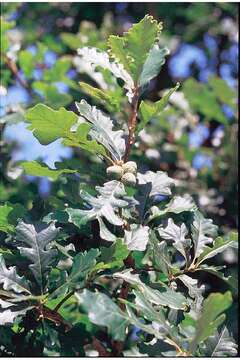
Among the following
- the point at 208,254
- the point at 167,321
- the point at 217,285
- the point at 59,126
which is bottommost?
the point at 217,285

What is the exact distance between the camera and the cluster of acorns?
146 cm

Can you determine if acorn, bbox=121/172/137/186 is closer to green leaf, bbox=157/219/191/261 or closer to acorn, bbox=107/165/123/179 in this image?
acorn, bbox=107/165/123/179

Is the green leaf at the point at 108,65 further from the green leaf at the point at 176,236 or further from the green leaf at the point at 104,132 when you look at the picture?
the green leaf at the point at 176,236

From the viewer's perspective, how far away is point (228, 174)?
2852mm

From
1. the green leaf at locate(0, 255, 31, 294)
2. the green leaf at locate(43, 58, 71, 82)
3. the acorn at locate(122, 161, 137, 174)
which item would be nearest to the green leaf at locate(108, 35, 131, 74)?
the acorn at locate(122, 161, 137, 174)

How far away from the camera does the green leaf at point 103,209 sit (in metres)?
1.31

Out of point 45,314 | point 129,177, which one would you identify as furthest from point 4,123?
point 45,314

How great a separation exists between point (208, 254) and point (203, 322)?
1.21ft

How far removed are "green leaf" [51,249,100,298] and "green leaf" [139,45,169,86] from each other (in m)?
0.50

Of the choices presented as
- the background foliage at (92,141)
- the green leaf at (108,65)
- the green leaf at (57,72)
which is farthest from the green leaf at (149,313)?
the green leaf at (57,72)

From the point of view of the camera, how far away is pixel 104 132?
1.51 meters

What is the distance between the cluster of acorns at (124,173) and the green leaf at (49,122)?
0.14m

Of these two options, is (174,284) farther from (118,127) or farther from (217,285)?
(217,285)

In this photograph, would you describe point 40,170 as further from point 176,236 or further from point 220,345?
point 220,345
